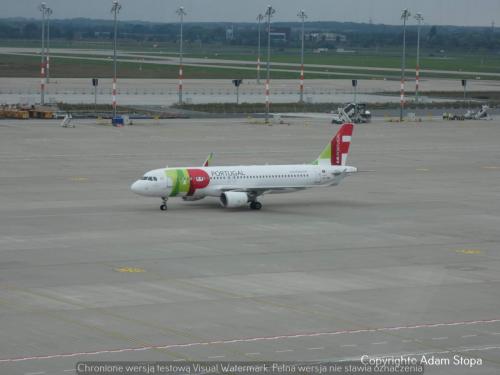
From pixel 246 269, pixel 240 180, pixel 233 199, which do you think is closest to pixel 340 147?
pixel 240 180

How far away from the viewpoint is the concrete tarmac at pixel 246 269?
37.9 m

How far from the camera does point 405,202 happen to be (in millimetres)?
74688

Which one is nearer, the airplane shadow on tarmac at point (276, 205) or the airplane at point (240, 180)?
the airplane at point (240, 180)

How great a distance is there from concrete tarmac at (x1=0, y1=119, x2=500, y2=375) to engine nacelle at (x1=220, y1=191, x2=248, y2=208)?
2.16 feet

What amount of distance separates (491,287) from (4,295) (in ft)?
65.4

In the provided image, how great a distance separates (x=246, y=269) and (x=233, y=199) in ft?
55.9

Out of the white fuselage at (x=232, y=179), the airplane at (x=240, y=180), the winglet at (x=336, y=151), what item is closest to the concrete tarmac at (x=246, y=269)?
the airplane at (x=240, y=180)

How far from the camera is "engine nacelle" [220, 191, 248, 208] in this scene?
67688 mm

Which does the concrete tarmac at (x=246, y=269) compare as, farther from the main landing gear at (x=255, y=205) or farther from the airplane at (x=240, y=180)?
the airplane at (x=240, y=180)

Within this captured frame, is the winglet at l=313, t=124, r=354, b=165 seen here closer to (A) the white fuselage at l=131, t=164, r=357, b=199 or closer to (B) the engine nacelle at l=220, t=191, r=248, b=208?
(A) the white fuselage at l=131, t=164, r=357, b=199

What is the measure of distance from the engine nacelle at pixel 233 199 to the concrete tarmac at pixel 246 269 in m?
0.66

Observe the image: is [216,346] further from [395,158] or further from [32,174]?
[395,158]

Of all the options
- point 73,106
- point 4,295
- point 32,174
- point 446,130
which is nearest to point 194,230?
point 4,295

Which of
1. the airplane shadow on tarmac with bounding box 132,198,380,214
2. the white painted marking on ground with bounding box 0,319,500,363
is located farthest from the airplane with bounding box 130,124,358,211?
the white painted marking on ground with bounding box 0,319,500,363
